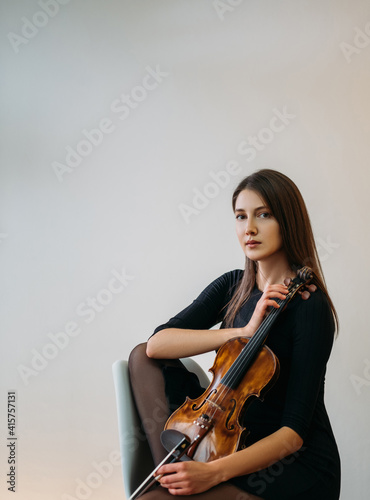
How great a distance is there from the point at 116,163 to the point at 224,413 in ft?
5.13

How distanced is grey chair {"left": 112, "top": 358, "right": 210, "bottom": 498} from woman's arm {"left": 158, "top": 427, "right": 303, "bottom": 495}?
225 mm

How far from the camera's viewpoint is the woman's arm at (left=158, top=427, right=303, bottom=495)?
1.23m

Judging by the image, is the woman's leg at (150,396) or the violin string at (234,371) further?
the woman's leg at (150,396)

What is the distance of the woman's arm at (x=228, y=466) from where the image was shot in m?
1.23

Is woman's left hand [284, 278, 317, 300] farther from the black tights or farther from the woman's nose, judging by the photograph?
the black tights

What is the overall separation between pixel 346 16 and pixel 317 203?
81 centimetres

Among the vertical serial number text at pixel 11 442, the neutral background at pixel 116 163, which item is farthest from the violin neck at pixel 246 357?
the vertical serial number text at pixel 11 442

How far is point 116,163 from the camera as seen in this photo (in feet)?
8.51

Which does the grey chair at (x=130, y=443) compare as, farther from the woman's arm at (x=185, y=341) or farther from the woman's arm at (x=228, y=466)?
the woman's arm at (x=228, y=466)

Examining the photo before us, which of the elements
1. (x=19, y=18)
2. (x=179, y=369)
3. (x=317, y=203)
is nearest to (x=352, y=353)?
(x=317, y=203)

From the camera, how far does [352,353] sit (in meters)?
2.35

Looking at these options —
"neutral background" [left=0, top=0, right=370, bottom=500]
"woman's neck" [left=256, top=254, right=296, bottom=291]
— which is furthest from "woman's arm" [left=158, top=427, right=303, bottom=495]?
"neutral background" [left=0, top=0, right=370, bottom=500]

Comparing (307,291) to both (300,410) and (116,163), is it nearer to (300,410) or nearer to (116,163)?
(300,410)

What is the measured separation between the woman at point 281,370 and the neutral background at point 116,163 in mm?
899
